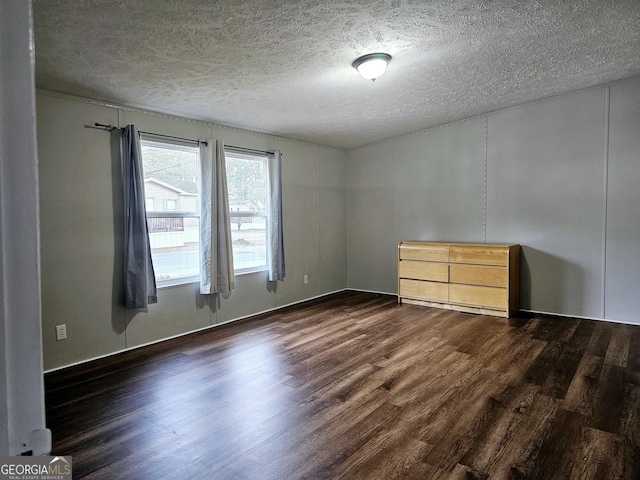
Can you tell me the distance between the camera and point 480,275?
4480 millimetres

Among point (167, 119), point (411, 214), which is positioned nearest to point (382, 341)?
point (411, 214)

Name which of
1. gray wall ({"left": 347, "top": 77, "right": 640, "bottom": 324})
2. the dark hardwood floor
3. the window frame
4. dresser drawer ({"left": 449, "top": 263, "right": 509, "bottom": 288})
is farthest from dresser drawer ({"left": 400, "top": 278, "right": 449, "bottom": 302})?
the window frame

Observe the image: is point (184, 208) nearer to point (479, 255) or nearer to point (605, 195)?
point (479, 255)

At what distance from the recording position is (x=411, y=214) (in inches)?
218

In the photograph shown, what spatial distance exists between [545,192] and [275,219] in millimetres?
3336

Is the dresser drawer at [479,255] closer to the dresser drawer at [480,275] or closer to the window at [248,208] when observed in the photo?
the dresser drawer at [480,275]

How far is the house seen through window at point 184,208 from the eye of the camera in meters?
3.81

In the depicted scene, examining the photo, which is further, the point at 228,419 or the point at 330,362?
the point at 330,362

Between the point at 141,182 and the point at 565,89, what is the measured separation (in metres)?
4.49

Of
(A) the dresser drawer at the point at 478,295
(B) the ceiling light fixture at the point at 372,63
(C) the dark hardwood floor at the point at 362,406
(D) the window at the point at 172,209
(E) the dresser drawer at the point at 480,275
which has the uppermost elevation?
(B) the ceiling light fixture at the point at 372,63

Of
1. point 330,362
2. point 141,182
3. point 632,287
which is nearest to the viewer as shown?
point 330,362

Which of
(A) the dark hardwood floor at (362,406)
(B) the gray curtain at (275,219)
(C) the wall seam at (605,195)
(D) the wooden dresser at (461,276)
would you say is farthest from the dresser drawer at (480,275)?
(B) the gray curtain at (275,219)

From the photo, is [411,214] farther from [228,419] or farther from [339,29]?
[228,419]

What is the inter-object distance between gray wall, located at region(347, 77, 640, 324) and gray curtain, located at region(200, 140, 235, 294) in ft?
8.83
